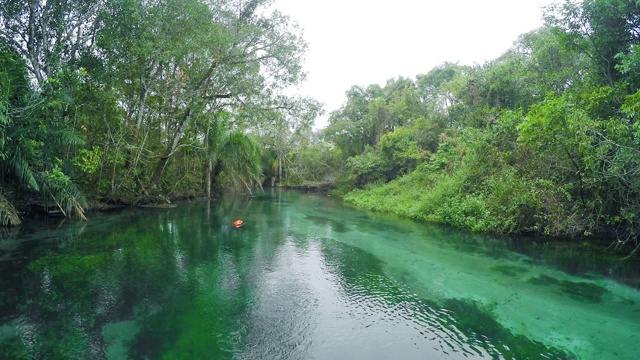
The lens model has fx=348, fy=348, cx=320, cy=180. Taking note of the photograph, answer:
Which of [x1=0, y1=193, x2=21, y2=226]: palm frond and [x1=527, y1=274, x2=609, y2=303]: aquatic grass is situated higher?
[x1=0, y1=193, x2=21, y2=226]: palm frond

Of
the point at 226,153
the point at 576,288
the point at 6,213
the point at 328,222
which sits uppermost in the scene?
the point at 226,153

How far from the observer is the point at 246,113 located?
18062 millimetres

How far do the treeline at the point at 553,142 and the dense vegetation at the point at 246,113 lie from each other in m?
0.05

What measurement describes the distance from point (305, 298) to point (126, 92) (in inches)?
529

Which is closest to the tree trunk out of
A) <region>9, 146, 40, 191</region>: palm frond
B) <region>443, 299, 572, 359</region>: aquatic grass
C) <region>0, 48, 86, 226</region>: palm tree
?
<region>0, 48, 86, 226</region>: palm tree

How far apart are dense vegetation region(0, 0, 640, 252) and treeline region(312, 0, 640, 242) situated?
2.1 inches

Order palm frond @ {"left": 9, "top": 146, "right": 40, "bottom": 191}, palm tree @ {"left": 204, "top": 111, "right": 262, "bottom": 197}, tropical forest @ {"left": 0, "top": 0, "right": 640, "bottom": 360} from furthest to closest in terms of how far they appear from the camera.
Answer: palm tree @ {"left": 204, "top": 111, "right": 262, "bottom": 197}
palm frond @ {"left": 9, "top": 146, "right": 40, "bottom": 191}
tropical forest @ {"left": 0, "top": 0, "right": 640, "bottom": 360}

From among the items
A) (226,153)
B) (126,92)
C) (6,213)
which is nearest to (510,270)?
(6,213)

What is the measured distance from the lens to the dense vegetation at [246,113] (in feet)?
31.9

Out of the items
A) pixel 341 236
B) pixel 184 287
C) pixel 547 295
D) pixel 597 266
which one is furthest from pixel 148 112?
pixel 597 266

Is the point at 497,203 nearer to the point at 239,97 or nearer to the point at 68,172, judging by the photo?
the point at 239,97

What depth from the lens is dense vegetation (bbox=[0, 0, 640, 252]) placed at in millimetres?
9711

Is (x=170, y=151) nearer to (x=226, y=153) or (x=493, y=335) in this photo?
(x=226, y=153)

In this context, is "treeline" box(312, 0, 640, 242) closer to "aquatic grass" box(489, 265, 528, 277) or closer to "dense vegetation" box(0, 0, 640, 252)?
"dense vegetation" box(0, 0, 640, 252)
